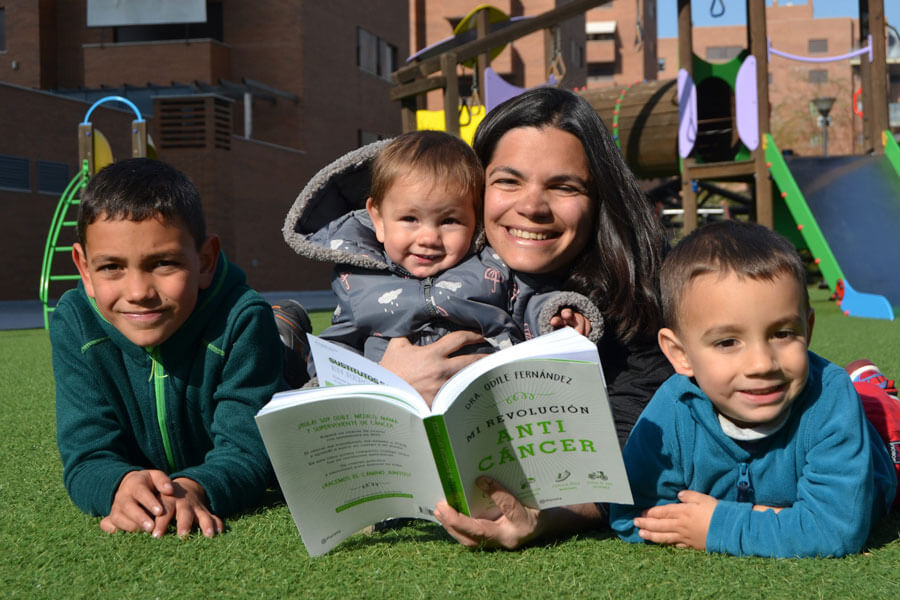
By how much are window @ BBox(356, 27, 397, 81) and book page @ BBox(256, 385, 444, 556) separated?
22.9 metres

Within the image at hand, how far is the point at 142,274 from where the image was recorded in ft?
7.11

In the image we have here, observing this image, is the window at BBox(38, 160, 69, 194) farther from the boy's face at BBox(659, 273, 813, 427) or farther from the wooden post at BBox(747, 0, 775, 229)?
the boy's face at BBox(659, 273, 813, 427)

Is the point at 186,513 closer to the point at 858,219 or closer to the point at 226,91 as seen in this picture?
the point at 858,219

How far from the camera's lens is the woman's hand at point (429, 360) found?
2.22 m

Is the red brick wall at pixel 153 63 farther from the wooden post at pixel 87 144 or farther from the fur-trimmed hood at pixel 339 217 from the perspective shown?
the fur-trimmed hood at pixel 339 217

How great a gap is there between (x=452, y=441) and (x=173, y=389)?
971 mm

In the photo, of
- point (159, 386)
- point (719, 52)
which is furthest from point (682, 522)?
point (719, 52)

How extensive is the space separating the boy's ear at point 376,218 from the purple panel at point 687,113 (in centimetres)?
818

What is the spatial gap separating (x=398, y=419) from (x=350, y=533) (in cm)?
34

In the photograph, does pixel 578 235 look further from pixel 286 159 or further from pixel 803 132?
pixel 803 132

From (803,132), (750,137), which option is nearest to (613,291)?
(750,137)

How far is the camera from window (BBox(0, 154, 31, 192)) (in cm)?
1625

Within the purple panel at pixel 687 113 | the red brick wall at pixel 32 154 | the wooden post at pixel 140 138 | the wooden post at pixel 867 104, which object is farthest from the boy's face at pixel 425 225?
the red brick wall at pixel 32 154

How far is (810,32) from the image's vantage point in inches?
2279
